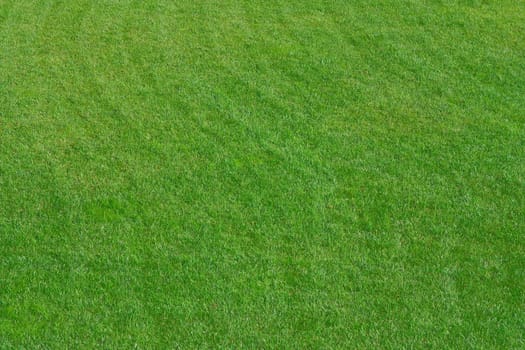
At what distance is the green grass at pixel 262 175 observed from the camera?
5410 mm

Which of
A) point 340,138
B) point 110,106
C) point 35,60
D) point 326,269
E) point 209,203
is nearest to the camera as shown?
point 326,269

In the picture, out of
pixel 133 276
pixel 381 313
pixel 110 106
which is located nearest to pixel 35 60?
pixel 110 106

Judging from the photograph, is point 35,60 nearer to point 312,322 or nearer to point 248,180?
point 248,180

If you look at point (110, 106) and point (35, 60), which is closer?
point (110, 106)

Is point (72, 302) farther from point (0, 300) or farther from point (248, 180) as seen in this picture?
point (248, 180)

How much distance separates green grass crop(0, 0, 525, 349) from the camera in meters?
5.41

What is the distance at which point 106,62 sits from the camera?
329 inches

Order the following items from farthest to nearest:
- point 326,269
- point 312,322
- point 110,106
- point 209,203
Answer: point 110,106, point 209,203, point 326,269, point 312,322

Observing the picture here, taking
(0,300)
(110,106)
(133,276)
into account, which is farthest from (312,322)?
(110,106)

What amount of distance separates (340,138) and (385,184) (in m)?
0.75

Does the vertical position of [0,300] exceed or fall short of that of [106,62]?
it falls short

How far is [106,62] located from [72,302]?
3.55m

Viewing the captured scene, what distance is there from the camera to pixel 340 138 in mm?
7168

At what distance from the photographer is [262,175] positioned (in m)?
6.70
